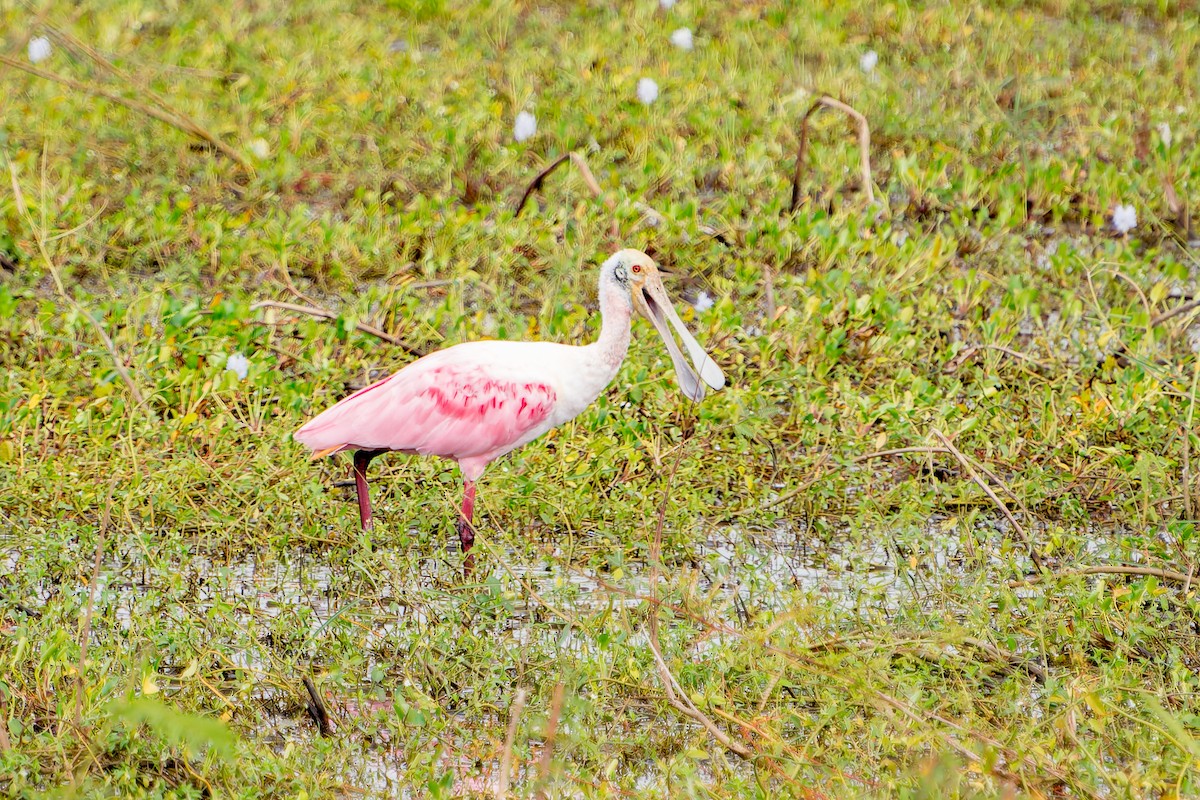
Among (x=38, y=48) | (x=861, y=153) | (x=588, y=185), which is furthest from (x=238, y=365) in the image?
(x=38, y=48)

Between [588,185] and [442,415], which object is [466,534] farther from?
[588,185]

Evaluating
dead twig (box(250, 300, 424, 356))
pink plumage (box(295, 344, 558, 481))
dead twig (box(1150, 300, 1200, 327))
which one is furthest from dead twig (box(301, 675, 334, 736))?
dead twig (box(1150, 300, 1200, 327))

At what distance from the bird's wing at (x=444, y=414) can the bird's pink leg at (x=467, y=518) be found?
0.32 feet

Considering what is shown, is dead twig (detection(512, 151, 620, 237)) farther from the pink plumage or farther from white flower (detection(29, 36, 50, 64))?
white flower (detection(29, 36, 50, 64))

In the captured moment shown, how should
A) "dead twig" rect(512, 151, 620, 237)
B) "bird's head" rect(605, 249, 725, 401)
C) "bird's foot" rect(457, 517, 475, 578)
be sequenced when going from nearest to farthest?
"bird's foot" rect(457, 517, 475, 578) → "bird's head" rect(605, 249, 725, 401) → "dead twig" rect(512, 151, 620, 237)

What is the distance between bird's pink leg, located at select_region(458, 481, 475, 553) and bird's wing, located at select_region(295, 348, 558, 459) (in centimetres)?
10

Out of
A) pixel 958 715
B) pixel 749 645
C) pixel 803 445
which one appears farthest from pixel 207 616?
pixel 803 445

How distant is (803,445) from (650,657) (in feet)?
5.39

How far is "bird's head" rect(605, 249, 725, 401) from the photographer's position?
182 inches

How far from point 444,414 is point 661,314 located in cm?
81

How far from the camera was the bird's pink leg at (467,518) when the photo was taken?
427 centimetres

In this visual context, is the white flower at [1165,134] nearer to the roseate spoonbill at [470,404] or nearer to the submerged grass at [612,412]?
the submerged grass at [612,412]

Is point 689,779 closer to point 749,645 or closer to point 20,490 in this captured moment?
point 749,645

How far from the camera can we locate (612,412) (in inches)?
201
